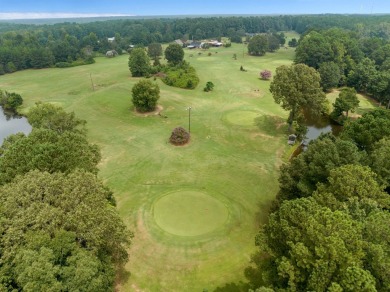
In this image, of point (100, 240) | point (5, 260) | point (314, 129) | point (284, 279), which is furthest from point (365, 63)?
point (5, 260)

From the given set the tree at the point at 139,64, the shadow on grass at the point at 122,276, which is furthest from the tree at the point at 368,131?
the tree at the point at 139,64

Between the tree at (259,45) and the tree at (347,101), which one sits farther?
the tree at (259,45)

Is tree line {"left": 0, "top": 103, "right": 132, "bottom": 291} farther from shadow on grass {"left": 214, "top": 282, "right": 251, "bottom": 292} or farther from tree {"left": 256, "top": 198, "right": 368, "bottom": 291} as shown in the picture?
tree {"left": 256, "top": 198, "right": 368, "bottom": 291}

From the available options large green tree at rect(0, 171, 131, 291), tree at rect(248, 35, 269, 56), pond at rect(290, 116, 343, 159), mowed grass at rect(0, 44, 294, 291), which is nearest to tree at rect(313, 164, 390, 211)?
mowed grass at rect(0, 44, 294, 291)

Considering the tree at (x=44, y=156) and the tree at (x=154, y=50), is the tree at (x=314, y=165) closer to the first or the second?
the tree at (x=44, y=156)

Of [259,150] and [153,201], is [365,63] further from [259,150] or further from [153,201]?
[153,201]

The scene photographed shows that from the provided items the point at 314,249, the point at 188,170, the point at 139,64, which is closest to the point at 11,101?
the point at 139,64

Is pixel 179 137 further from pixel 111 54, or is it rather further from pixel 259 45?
pixel 111 54
